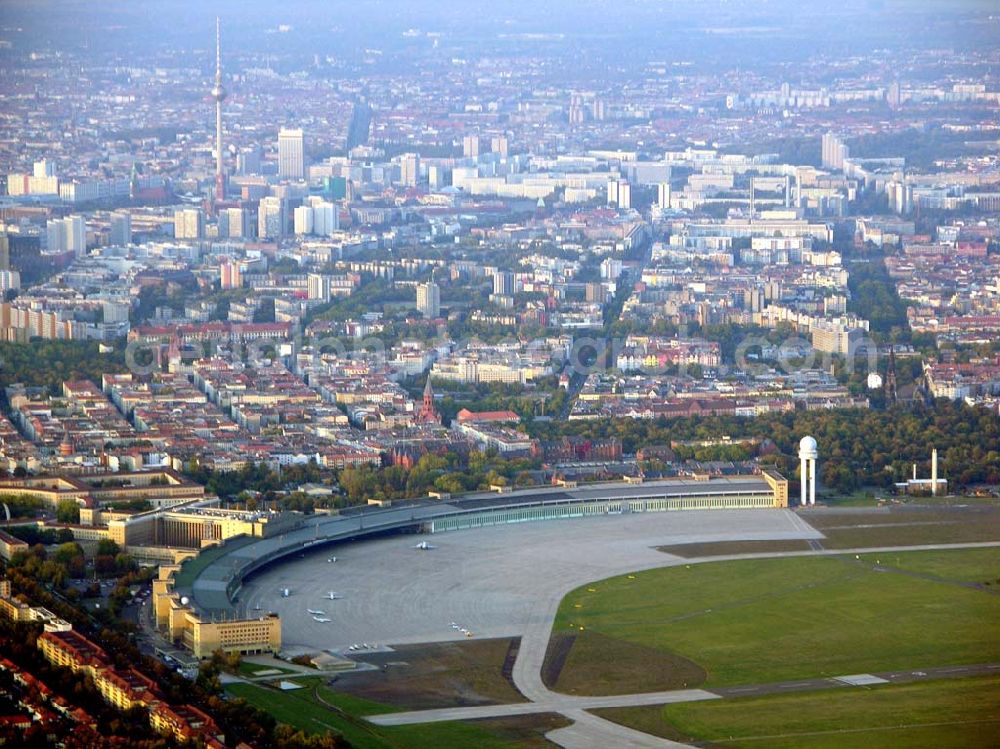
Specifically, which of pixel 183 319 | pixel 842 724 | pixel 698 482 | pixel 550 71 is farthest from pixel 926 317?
pixel 550 71

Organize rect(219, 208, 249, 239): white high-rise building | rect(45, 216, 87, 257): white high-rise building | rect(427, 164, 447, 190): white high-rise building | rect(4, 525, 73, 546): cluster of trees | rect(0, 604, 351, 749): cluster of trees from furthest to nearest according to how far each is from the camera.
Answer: rect(427, 164, 447, 190): white high-rise building < rect(219, 208, 249, 239): white high-rise building < rect(45, 216, 87, 257): white high-rise building < rect(4, 525, 73, 546): cluster of trees < rect(0, 604, 351, 749): cluster of trees

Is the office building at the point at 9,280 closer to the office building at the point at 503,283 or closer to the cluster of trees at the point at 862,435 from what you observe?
the office building at the point at 503,283

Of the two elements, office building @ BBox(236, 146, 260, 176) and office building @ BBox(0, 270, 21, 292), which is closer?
office building @ BBox(0, 270, 21, 292)

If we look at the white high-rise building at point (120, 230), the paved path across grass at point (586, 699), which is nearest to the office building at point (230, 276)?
the white high-rise building at point (120, 230)

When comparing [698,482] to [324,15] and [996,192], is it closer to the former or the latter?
[996,192]

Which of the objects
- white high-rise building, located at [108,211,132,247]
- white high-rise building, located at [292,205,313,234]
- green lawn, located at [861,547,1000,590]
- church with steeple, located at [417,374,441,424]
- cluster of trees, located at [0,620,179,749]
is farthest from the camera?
white high-rise building, located at [292,205,313,234]

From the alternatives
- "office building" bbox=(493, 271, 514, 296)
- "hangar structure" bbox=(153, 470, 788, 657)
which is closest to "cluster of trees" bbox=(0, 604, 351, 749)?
"hangar structure" bbox=(153, 470, 788, 657)

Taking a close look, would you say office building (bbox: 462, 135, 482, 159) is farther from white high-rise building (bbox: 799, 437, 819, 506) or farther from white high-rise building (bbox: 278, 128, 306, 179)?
white high-rise building (bbox: 799, 437, 819, 506)
